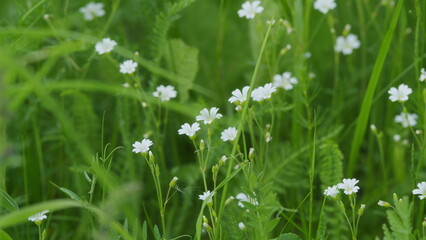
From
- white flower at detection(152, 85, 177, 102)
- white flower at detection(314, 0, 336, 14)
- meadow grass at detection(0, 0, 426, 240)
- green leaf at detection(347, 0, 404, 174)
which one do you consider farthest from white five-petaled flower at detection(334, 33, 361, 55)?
white flower at detection(152, 85, 177, 102)

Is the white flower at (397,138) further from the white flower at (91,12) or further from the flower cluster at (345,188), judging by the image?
the white flower at (91,12)

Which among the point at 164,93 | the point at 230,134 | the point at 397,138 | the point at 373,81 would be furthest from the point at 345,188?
the point at 164,93

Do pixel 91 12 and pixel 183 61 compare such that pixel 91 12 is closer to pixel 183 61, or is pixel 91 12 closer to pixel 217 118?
pixel 183 61

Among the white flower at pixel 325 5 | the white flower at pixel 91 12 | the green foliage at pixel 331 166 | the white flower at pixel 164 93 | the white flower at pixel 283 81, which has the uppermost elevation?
the white flower at pixel 325 5

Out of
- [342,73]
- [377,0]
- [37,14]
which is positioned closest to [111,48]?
[37,14]

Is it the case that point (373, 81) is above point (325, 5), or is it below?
below

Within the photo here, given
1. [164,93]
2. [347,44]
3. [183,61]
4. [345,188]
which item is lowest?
[345,188]

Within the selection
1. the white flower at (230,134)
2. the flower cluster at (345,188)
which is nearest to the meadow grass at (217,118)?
the white flower at (230,134)

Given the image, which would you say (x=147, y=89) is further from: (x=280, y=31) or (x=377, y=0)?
(x=377, y=0)
